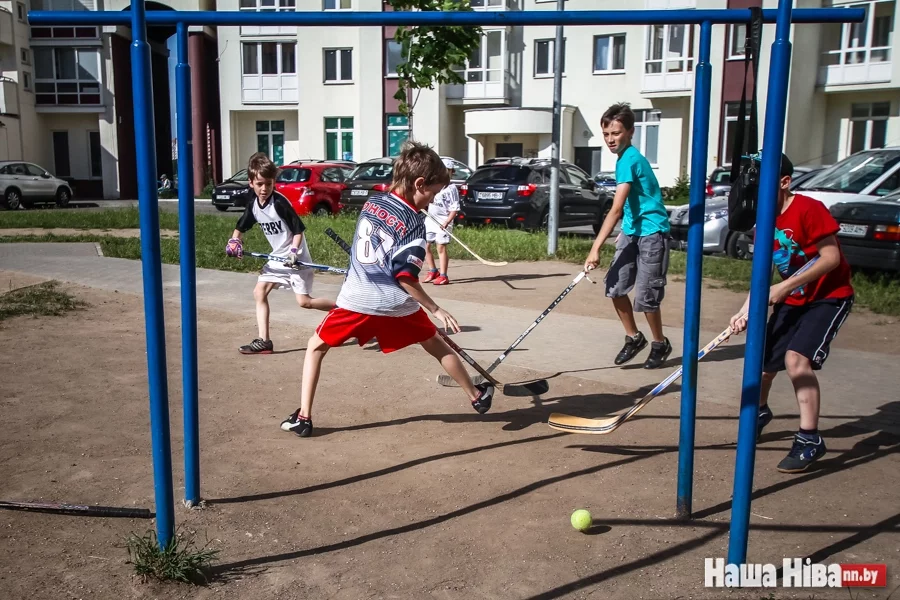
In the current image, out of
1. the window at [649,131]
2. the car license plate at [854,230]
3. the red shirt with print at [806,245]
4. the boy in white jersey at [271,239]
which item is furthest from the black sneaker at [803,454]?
the window at [649,131]

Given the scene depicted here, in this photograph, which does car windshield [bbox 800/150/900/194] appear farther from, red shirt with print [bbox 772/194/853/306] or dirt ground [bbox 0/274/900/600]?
red shirt with print [bbox 772/194/853/306]

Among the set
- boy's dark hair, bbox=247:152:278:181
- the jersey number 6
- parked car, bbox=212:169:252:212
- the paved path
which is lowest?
the paved path

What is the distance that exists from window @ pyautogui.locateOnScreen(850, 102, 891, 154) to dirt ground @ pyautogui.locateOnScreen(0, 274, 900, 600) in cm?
3027

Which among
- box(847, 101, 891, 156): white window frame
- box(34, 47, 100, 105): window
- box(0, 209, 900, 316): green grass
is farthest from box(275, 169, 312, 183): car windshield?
box(34, 47, 100, 105): window

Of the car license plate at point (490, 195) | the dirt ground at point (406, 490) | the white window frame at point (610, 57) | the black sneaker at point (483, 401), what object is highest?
the white window frame at point (610, 57)

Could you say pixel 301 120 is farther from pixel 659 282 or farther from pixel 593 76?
pixel 659 282

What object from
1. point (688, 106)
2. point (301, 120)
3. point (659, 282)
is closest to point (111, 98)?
point (301, 120)

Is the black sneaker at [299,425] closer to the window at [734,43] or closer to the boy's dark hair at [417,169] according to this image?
the boy's dark hair at [417,169]

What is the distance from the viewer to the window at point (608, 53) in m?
35.0

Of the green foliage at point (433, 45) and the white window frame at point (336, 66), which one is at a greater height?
the white window frame at point (336, 66)

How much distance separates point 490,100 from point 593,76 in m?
4.78

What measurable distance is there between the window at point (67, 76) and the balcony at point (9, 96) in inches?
89.2

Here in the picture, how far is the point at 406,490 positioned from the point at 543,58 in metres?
35.1

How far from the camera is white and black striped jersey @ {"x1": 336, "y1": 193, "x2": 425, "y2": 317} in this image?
4.61m
